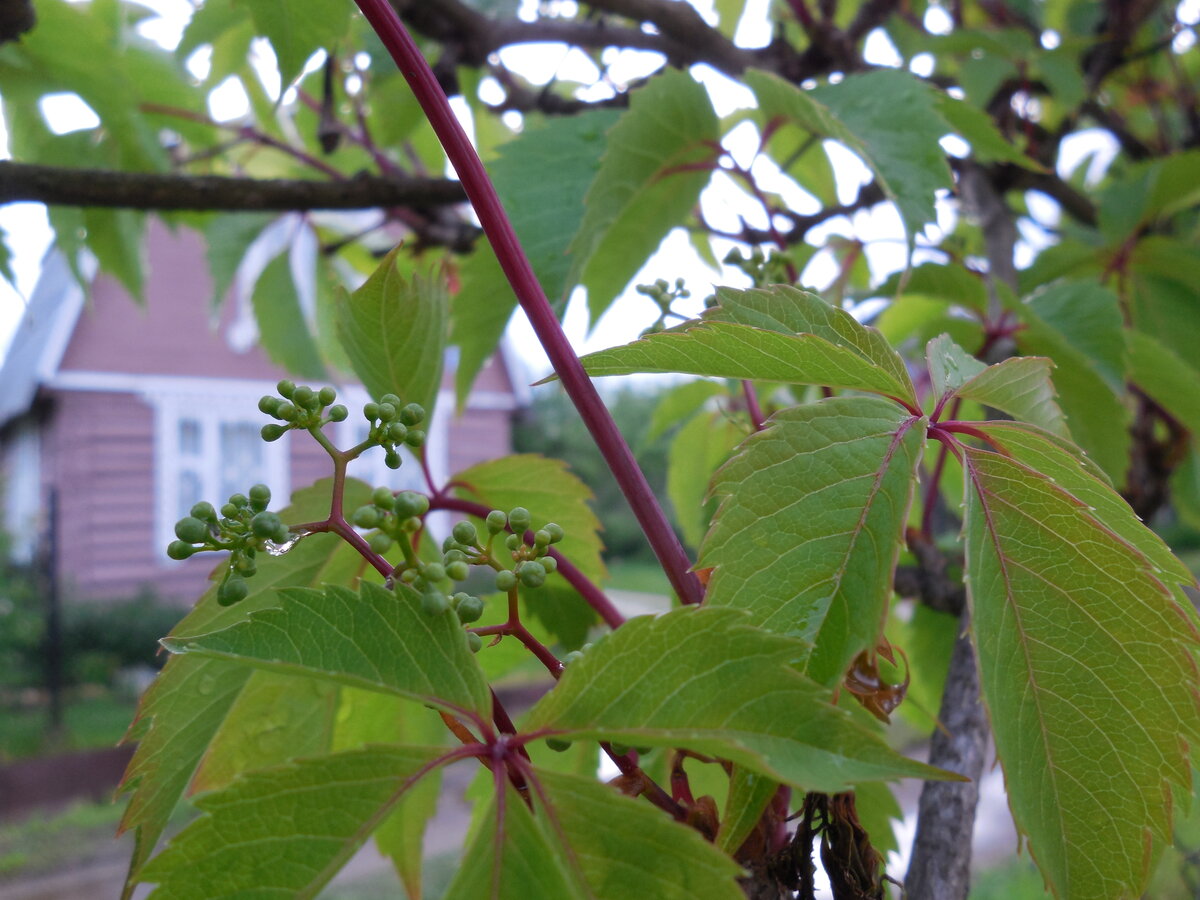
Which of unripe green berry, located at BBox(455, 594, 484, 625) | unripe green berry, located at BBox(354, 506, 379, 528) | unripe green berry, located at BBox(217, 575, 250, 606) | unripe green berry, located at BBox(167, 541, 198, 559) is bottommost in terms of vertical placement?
unripe green berry, located at BBox(455, 594, 484, 625)

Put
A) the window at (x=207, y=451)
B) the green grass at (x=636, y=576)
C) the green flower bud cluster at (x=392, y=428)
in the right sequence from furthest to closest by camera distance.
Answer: the green grass at (x=636, y=576), the window at (x=207, y=451), the green flower bud cluster at (x=392, y=428)

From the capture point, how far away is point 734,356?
324 mm

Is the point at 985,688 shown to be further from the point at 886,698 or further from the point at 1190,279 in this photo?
the point at 1190,279

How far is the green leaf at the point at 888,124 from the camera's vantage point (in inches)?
20.5

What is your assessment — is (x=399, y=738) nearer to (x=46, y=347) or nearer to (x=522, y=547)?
(x=522, y=547)

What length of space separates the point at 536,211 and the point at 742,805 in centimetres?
44

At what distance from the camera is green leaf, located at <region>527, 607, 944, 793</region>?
25 cm

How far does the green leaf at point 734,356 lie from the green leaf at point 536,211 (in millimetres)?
238

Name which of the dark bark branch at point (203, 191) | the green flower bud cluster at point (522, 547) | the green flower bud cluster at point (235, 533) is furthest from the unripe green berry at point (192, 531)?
the dark bark branch at point (203, 191)

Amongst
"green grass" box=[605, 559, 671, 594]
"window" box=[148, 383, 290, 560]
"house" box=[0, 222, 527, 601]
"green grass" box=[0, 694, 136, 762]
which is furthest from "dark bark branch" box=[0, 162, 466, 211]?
"window" box=[148, 383, 290, 560]

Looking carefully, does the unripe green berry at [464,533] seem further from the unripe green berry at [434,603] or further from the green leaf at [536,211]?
the green leaf at [536,211]

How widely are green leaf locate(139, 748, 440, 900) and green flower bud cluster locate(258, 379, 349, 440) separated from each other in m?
0.13

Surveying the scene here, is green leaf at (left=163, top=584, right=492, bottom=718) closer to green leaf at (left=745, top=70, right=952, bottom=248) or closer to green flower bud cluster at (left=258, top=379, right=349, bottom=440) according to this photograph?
green flower bud cluster at (left=258, top=379, right=349, bottom=440)

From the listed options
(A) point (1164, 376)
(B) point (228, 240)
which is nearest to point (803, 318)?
(A) point (1164, 376)
